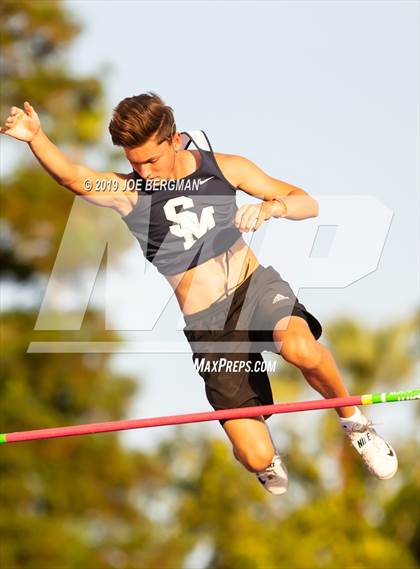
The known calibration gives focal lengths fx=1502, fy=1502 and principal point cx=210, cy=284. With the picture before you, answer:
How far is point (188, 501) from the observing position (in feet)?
90.1

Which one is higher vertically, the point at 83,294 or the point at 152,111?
the point at 152,111

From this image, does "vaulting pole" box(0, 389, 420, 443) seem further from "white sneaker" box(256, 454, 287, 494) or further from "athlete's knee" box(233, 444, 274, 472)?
"white sneaker" box(256, 454, 287, 494)

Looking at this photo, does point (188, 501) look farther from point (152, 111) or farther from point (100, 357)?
point (152, 111)

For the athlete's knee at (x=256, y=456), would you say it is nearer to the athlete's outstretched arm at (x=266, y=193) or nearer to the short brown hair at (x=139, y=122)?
the athlete's outstretched arm at (x=266, y=193)

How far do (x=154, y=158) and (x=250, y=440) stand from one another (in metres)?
1.68

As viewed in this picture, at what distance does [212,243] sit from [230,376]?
749mm

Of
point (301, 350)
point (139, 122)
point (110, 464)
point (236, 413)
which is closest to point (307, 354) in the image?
point (301, 350)

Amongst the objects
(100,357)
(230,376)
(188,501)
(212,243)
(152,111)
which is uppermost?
(152,111)

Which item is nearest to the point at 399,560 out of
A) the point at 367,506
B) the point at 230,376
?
the point at 367,506

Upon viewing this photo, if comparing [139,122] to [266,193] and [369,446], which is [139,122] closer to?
[266,193]

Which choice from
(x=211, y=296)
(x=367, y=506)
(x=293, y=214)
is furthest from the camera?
(x=367, y=506)

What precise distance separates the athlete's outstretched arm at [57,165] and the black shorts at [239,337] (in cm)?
84

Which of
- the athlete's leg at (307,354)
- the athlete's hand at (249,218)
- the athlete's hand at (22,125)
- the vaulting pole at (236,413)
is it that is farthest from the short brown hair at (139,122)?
the vaulting pole at (236,413)

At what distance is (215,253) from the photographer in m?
8.37
